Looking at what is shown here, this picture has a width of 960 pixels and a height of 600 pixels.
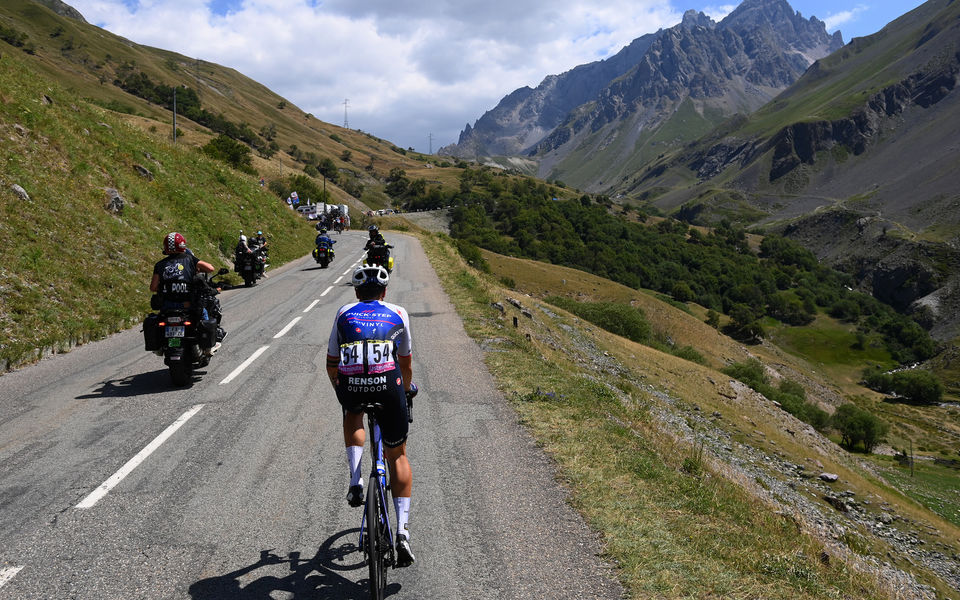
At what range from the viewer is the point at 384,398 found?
13.3 feet

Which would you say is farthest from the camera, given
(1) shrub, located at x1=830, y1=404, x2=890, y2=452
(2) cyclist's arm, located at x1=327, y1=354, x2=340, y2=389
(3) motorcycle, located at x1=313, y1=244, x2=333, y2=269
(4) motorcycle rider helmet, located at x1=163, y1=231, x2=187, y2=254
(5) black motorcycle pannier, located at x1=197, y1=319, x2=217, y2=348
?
(1) shrub, located at x1=830, y1=404, x2=890, y2=452

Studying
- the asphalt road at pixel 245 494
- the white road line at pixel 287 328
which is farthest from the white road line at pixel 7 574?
the white road line at pixel 287 328

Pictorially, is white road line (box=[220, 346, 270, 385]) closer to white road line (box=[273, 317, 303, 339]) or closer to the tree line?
white road line (box=[273, 317, 303, 339])

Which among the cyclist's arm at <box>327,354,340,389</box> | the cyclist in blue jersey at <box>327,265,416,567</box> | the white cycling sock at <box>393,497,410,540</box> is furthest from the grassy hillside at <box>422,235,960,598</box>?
the cyclist's arm at <box>327,354,340,389</box>

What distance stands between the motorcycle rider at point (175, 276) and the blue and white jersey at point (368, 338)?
585 centimetres

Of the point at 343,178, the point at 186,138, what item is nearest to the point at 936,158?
the point at 343,178

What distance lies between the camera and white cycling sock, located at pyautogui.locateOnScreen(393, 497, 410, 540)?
400cm

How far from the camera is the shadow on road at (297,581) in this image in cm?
393

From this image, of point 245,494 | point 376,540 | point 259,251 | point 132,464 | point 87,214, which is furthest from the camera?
point 259,251

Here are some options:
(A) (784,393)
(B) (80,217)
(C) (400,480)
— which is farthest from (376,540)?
(A) (784,393)

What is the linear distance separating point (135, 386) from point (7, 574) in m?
5.48

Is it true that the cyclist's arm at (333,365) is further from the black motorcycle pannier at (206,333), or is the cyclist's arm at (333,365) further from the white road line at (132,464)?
the black motorcycle pannier at (206,333)

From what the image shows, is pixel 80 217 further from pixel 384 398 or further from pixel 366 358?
pixel 384 398

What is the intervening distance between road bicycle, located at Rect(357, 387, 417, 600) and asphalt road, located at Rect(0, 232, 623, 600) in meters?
0.43
